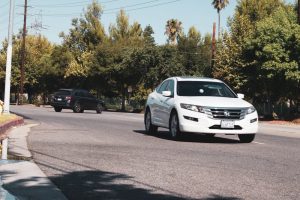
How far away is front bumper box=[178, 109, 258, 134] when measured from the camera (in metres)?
13.1

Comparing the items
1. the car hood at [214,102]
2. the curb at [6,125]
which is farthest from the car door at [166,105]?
the curb at [6,125]

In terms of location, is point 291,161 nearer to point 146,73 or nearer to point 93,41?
point 146,73

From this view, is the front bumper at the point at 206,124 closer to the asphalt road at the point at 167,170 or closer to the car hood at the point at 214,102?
the car hood at the point at 214,102

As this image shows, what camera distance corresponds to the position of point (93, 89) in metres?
65.6

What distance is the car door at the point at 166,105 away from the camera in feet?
46.6

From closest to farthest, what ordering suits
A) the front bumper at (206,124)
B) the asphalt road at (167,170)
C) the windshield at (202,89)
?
the asphalt road at (167,170) → the front bumper at (206,124) → the windshield at (202,89)

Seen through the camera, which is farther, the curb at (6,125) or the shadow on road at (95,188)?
the curb at (6,125)

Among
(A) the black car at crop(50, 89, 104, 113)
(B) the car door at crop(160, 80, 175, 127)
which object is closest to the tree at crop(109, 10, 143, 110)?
(A) the black car at crop(50, 89, 104, 113)

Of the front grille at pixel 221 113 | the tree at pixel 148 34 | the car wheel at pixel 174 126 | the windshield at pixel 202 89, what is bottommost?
the car wheel at pixel 174 126

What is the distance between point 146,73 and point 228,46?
1062cm

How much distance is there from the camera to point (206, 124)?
1311cm

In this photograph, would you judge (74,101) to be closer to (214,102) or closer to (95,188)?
(214,102)

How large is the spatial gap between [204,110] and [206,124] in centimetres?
33

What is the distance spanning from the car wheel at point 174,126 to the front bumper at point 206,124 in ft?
0.77
